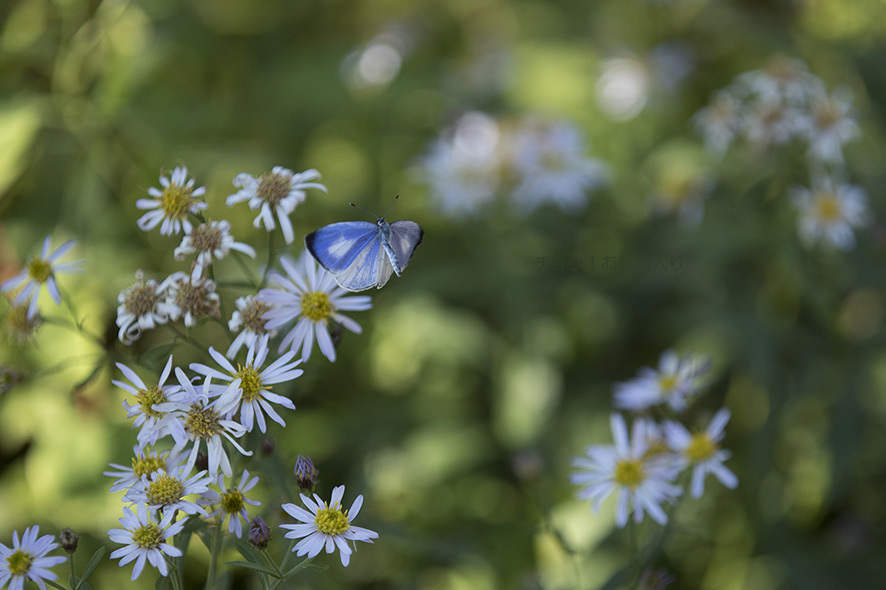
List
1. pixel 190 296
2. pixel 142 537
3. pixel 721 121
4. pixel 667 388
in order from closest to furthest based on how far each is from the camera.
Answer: pixel 142 537 → pixel 190 296 → pixel 667 388 → pixel 721 121

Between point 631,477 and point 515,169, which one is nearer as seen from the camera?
point 631,477

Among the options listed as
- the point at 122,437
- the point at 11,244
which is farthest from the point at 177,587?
the point at 11,244

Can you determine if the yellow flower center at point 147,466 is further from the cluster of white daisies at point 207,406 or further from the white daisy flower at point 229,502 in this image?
the white daisy flower at point 229,502

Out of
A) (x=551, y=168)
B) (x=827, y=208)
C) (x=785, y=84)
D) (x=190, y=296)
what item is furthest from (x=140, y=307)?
(x=785, y=84)

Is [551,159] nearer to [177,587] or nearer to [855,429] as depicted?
[855,429]

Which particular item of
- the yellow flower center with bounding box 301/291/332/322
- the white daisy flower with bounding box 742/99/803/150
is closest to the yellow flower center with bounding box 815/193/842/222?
the white daisy flower with bounding box 742/99/803/150

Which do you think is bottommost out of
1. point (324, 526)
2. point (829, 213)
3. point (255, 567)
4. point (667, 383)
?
point (255, 567)

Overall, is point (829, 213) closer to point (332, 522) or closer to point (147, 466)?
point (332, 522)

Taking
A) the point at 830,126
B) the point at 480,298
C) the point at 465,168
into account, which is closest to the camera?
the point at 830,126
